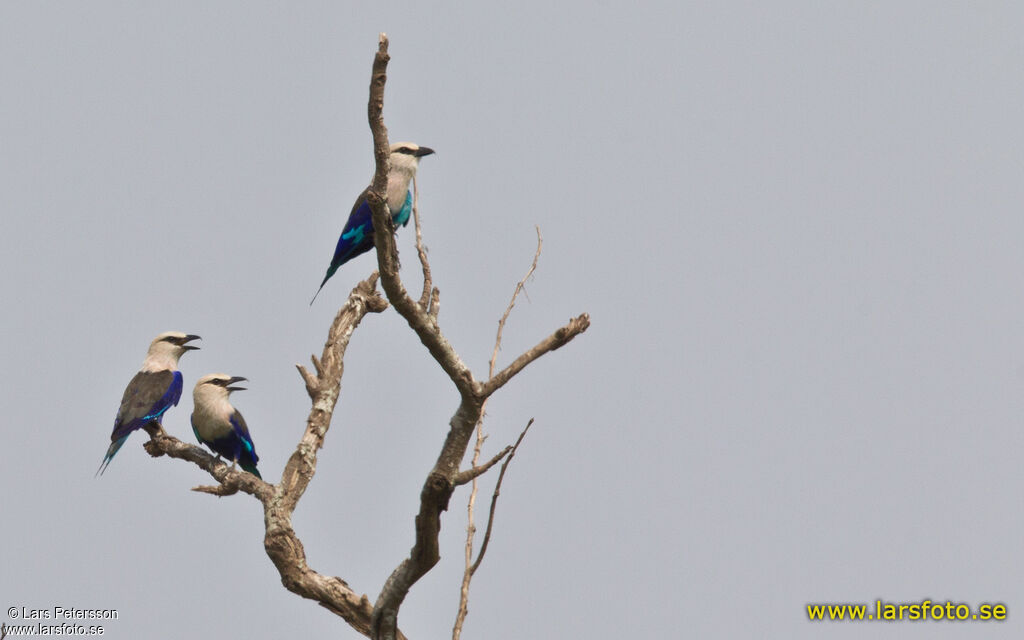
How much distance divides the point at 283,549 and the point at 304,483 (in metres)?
0.56

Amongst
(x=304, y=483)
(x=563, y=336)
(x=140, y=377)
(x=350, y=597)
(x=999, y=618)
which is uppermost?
(x=140, y=377)

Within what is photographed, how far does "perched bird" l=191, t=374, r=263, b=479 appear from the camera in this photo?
738 cm

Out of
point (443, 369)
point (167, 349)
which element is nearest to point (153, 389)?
point (167, 349)

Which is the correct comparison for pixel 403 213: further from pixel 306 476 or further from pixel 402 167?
pixel 306 476

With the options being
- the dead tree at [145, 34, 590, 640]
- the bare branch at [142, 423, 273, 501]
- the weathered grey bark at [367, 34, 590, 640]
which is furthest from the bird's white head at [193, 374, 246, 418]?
the weathered grey bark at [367, 34, 590, 640]

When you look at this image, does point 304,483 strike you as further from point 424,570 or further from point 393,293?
point 393,293

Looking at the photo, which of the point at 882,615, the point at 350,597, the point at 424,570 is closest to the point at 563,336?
the point at 424,570

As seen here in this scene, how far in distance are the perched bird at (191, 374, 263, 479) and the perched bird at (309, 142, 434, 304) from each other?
1.20 meters

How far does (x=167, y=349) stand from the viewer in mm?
7766

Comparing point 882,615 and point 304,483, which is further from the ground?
point 304,483

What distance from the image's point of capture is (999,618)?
6562 millimetres

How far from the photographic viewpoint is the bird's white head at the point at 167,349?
7688mm

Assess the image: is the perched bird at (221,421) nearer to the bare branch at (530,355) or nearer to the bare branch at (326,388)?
the bare branch at (326,388)

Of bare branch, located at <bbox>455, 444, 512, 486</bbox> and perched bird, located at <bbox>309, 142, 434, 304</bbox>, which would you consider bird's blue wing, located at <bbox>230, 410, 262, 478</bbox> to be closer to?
perched bird, located at <bbox>309, 142, 434, 304</bbox>
